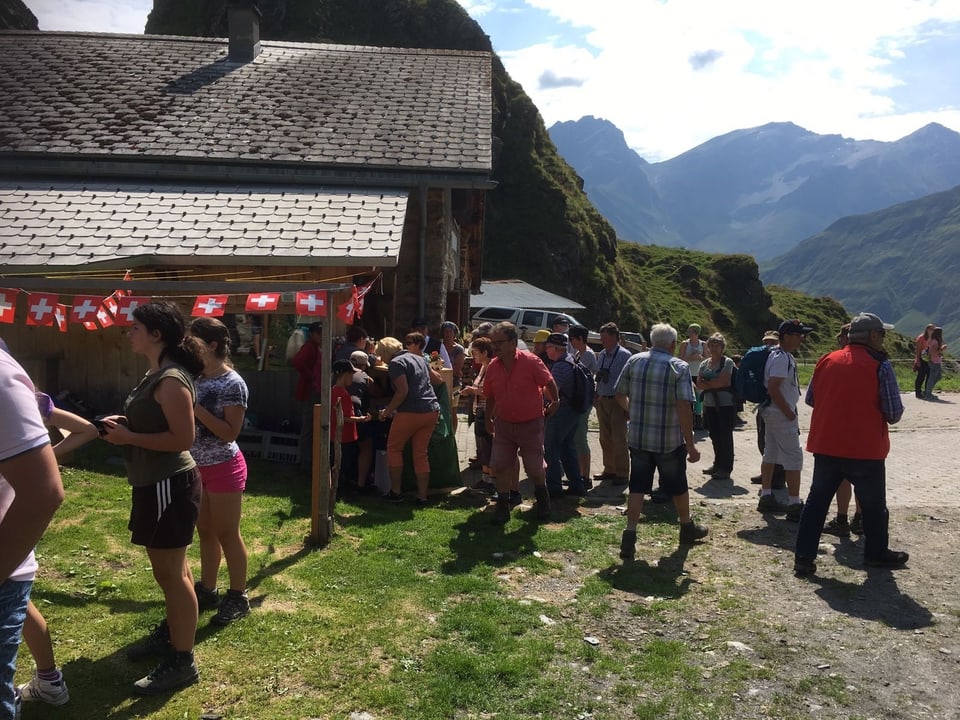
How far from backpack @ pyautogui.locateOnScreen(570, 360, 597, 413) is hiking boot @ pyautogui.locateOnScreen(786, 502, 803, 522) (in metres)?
2.25

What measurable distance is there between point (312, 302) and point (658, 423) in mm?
3035

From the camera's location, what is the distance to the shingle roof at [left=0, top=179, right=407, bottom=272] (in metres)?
8.73

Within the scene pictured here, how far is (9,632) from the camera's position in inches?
96.0

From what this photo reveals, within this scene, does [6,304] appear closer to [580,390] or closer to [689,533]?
[580,390]

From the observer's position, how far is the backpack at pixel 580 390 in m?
7.64

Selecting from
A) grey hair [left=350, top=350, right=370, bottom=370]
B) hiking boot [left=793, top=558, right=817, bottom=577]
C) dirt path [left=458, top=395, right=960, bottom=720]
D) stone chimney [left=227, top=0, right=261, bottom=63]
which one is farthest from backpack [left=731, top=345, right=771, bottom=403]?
stone chimney [left=227, top=0, right=261, bottom=63]

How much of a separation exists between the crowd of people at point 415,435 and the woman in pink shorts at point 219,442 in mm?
11

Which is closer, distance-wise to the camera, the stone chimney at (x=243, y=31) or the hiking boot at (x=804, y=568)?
the hiking boot at (x=804, y=568)

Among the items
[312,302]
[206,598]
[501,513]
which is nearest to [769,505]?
[501,513]

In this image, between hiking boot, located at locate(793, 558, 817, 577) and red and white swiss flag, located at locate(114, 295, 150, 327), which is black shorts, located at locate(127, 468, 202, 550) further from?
hiking boot, located at locate(793, 558, 817, 577)

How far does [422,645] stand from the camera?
428 centimetres

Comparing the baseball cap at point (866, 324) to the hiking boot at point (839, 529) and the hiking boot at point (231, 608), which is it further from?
the hiking boot at point (231, 608)

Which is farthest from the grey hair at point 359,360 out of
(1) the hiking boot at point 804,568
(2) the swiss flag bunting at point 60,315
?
(1) the hiking boot at point 804,568

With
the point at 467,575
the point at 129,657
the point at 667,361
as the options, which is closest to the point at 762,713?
the point at 467,575
